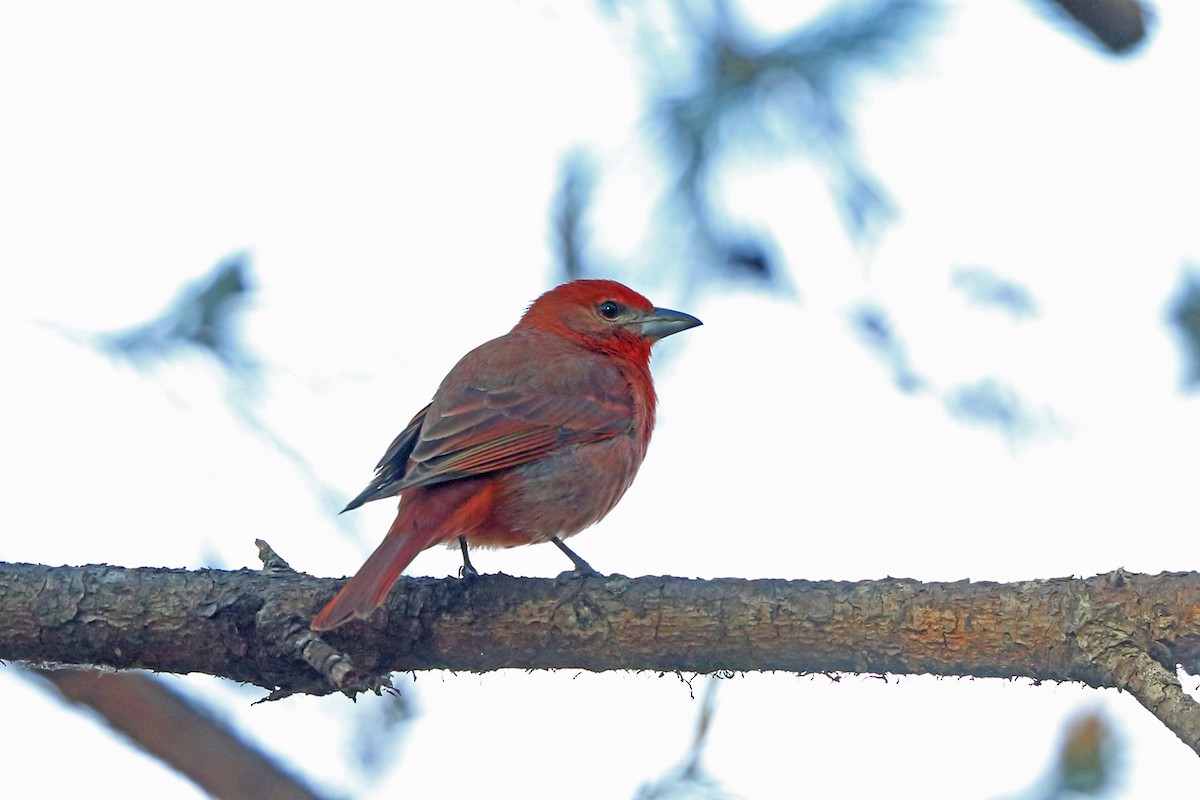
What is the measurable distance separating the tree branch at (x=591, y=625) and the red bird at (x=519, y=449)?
247mm

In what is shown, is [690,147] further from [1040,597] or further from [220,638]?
[220,638]

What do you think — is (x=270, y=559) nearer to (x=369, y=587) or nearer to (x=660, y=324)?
(x=369, y=587)

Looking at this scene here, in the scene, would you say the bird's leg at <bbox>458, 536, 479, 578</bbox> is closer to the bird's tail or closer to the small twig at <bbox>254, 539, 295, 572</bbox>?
the bird's tail

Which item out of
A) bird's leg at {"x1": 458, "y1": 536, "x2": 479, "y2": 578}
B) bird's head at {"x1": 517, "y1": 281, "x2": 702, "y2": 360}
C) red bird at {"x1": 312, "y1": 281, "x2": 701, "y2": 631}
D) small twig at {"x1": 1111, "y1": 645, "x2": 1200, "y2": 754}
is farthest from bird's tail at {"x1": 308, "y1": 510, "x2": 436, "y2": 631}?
bird's head at {"x1": 517, "y1": 281, "x2": 702, "y2": 360}

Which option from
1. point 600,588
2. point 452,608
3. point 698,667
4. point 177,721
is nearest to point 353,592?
point 452,608

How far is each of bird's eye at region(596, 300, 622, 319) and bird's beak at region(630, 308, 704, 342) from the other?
0.33ft

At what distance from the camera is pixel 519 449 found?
194 inches

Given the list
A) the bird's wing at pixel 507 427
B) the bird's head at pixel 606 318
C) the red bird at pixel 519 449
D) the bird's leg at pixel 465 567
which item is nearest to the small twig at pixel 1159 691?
the red bird at pixel 519 449

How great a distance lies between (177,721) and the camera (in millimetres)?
4828

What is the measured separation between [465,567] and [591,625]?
2.85 feet

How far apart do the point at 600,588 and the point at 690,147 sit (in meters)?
1.31

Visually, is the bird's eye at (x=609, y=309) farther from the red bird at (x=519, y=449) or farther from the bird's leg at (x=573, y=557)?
the bird's leg at (x=573, y=557)

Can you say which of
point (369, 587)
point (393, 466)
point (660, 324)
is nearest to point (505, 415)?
point (393, 466)

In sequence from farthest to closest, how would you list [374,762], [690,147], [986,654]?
[374,762], [690,147], [986,654]
